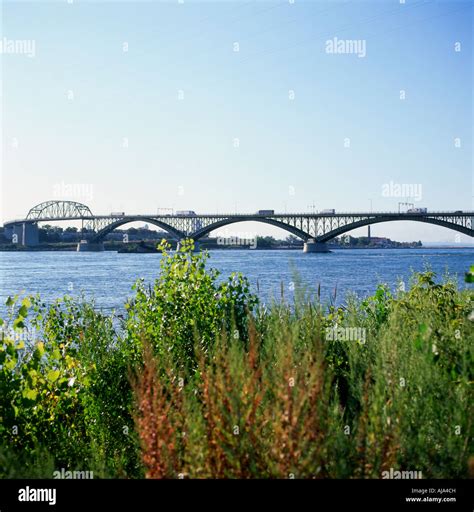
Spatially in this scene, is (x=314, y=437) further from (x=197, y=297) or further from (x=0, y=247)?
(x=0, y=247)

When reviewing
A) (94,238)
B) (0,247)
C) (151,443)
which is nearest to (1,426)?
(151,443)

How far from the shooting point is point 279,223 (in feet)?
244

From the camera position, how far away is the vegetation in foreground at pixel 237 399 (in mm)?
3346

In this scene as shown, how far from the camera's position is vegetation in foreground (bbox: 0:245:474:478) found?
3.35 metres

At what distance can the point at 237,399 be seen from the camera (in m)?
3.40

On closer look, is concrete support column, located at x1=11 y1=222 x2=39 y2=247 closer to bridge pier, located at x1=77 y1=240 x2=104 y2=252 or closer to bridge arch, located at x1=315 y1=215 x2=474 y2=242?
bridge pier, located at x1=77 y1=240 x2=104 y2=252

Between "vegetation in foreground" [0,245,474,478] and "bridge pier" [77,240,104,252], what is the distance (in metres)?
89.4

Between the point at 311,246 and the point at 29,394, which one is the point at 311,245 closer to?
the point at 311,246

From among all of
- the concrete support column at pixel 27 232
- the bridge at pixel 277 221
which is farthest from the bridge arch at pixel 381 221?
the concrete support column at pixel 27 232

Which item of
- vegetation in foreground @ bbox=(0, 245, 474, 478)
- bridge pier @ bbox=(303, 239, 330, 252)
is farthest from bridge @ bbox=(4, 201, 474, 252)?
vegetation in foreground @ bbox=(0, 245, 474, 478)

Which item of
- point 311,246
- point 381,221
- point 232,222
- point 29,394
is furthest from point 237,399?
point 311,246

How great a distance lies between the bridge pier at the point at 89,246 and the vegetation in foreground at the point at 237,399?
293ft

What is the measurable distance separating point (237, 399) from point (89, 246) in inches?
3727
